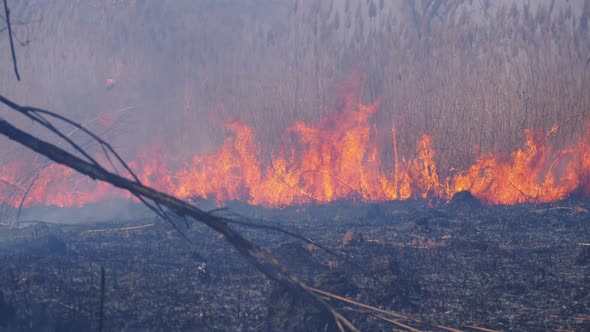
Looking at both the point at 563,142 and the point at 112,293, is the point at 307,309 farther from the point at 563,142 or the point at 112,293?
the point at 563,142

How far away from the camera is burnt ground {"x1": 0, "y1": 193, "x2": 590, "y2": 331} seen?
21.8 ft

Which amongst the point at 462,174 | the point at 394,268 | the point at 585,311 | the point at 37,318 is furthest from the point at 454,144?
the point at 37,318

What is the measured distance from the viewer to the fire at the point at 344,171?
19281mm

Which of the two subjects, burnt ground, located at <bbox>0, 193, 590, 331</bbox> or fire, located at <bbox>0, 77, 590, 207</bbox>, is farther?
fire, located at <bbox>0, 77, 590, 207</bbox>

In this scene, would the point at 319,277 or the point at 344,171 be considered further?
the point at 344,171

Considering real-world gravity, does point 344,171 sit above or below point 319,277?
above

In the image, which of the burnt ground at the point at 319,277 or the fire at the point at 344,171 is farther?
the fire at the point at 344,171

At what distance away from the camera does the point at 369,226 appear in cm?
1580

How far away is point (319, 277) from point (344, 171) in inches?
612

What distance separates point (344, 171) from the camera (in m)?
23.0

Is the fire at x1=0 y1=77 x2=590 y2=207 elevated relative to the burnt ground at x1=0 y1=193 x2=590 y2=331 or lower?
elevated

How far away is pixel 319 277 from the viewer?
7.68 m

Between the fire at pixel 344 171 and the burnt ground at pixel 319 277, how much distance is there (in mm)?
3977

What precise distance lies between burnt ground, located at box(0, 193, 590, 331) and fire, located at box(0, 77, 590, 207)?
398 centimetres
